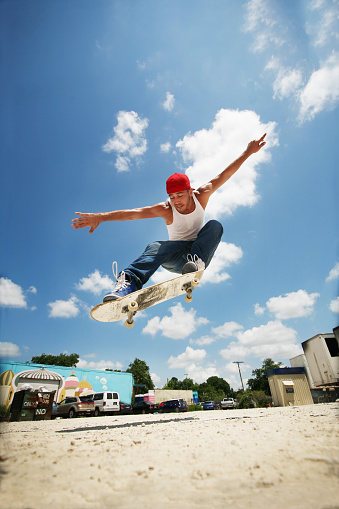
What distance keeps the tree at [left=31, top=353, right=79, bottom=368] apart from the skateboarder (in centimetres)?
6711

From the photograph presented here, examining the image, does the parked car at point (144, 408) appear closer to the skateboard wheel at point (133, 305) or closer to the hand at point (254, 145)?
the skateboard wheel at point (133, 305)

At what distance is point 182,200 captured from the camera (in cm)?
468

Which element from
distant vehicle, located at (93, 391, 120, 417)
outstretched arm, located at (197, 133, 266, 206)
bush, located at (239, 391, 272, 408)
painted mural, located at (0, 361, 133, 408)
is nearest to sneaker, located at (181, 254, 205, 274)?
outstretched arm, located at (197, 133, 266, 206)

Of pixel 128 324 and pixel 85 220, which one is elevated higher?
pixel 85 220

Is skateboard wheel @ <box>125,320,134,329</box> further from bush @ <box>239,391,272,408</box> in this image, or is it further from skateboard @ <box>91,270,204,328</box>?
bush @ <box>239,391,272,408</box>

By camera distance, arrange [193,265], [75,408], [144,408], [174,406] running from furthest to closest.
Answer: [144,408] < [174,406] < [75,408] < [193,265]

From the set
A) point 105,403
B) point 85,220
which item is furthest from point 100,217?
point 105,403

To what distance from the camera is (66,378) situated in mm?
25359

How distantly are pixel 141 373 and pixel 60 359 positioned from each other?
23504 mm

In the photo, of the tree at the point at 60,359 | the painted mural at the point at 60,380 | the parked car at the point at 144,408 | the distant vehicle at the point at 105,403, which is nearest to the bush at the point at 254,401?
the parked car at the point at 144,408

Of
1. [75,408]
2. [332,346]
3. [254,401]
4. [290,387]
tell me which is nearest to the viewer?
[332,346]

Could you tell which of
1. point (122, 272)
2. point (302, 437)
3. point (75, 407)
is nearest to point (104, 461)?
point (302, 437)

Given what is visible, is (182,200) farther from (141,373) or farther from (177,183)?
(141,373)

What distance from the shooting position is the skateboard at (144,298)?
4.14m
